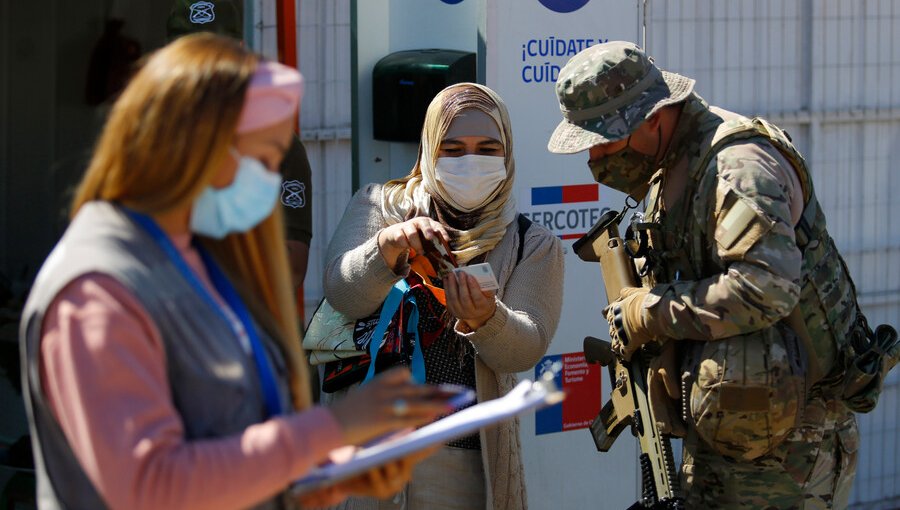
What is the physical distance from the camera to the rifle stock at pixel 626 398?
9.73 feet

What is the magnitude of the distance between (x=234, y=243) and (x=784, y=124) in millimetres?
4561

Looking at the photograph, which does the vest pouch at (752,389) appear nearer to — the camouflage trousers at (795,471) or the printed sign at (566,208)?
the camouflage trousers at (795,471)

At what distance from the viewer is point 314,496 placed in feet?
5.19

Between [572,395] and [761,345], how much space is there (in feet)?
4.24

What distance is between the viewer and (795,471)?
2842mm

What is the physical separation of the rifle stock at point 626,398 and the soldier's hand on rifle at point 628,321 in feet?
0.24

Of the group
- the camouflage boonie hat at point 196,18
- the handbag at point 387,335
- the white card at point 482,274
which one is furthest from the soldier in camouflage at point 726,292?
the camouflage boonie hat at point 196,18

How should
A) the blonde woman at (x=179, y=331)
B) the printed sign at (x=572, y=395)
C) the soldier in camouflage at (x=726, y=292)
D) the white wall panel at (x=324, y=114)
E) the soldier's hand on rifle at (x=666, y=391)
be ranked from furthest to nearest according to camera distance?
1. the white wall panel at (x=324, y=114)
2. the printed sign at (x=572, y=395)
3. the soldier's hand on rifle at (x=666, y=391)
4. the soldier in camouflage at (x=726, y=292)
5. the blonde woman at (x=179, y=331)

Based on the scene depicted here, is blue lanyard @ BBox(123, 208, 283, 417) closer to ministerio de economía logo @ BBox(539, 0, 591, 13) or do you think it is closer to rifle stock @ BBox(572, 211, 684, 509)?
rifle stock @ BBox(572, 211, 684, 509)

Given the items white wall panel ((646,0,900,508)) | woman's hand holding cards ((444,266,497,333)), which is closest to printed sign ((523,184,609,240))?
woman's hand holding cards ((444,266,497,333))

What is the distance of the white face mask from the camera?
3105mm

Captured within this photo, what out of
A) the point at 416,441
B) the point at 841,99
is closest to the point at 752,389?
the point at 416,441

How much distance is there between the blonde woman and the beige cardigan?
51.7 inches

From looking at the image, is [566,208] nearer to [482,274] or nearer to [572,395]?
[572,395]
